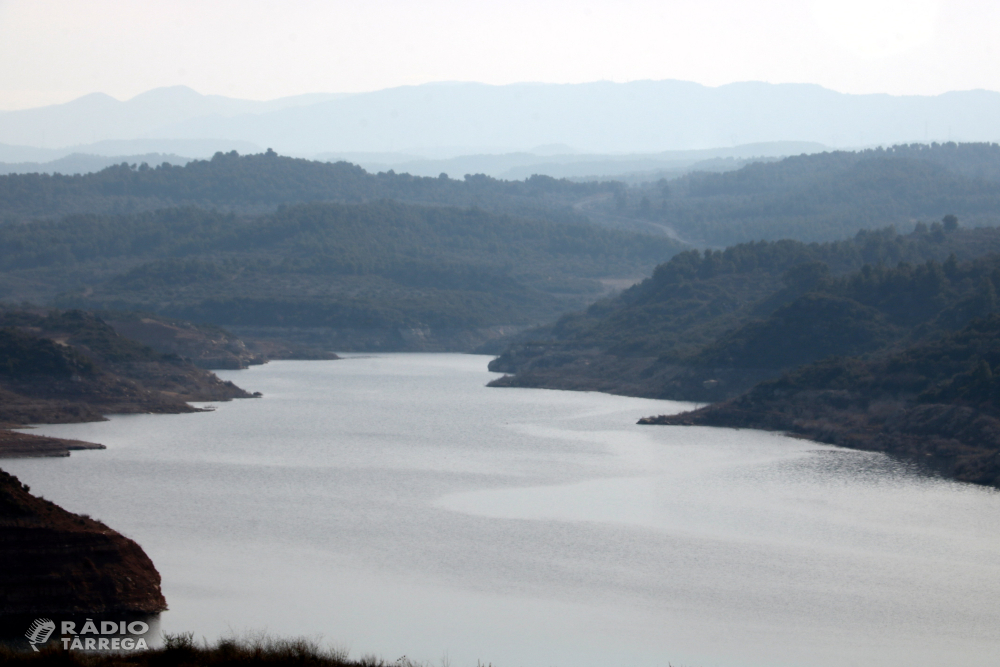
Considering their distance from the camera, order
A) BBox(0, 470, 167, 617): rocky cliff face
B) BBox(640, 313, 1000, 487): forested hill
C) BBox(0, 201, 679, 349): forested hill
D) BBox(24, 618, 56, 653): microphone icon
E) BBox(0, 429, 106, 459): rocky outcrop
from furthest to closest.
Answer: BBox(0, 201, 679, 349): forested hill → BBox(640, 313, 1000, 487): forested hill → BBox(0, 429, 106, 459): rocky outcrop → BBox(0, 470, 167, 617): rocky cliff face → BBox(24, 618, 56, 653): microphone icon

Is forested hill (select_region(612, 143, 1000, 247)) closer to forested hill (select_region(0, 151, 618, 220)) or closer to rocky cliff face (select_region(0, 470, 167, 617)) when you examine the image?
forested hill (select_region(0, 151, 618, 220))

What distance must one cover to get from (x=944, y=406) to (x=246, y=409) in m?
34.7

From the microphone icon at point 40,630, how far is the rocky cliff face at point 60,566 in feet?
1.18

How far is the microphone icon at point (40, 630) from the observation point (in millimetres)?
22836

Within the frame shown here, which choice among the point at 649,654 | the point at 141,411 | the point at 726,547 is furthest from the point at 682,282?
the point at 649,654

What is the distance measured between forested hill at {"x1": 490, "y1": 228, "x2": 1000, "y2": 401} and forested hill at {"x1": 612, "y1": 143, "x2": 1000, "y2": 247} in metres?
44.2

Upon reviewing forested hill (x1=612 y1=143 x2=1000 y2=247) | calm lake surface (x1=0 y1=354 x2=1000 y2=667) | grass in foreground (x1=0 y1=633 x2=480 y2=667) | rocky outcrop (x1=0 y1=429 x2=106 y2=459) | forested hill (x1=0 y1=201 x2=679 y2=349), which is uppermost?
forested hill (x1=612 y1=143 x2=1000 y2=247)

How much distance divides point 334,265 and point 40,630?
11437cm

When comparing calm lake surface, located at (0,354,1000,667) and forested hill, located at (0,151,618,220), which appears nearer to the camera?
calm lake surface, located at (0,354,1000,667)

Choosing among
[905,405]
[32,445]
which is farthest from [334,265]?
[32,445]

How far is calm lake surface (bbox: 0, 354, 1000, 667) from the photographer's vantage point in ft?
86.0

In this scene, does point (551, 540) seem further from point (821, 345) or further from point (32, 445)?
point (821, 345)

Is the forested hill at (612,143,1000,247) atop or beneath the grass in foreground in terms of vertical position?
atop

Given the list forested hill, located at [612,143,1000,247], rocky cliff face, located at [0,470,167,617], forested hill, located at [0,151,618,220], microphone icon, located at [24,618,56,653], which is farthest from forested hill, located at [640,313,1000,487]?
forested hill, located at [0,151,618,220]
